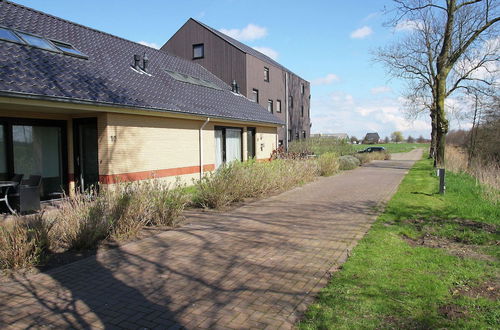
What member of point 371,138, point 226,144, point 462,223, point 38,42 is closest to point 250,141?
point 226,144

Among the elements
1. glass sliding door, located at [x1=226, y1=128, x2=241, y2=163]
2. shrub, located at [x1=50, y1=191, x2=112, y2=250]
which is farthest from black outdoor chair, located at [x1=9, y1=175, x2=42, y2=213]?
glass sliding door, located at [x1=226, y1=128, x2=241, y2=163]

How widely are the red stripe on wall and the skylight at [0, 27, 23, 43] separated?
13.9 ft

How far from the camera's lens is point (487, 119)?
840 inches

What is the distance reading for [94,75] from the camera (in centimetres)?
1117

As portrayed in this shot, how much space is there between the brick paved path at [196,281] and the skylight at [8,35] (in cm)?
715

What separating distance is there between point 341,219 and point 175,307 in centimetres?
511

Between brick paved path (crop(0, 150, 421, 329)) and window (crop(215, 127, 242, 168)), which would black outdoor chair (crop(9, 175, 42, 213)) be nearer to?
brick paved path (crop(0, 150, 421, 329))

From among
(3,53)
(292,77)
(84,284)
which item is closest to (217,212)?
(84,284)

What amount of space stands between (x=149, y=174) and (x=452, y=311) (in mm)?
9849

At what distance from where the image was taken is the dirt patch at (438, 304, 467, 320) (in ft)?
12.0

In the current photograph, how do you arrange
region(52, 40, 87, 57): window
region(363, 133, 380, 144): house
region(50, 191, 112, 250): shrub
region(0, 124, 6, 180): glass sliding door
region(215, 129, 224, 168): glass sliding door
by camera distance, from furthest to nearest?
1. region(363, 133, 380, 144): house
2. region(215, 129, 224, 168): glass sliding door
3. region(52, 40, 87, 57): window
4. region(0, 124, 6, 180): glass sliding door
5. region(50, 191, 112, 250): shrub

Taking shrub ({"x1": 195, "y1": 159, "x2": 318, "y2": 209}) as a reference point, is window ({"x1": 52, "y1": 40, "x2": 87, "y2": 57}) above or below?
above

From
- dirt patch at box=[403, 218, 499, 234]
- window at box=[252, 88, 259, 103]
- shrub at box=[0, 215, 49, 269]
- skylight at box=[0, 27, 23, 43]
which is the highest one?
window at box=[252, 88, 259, 103]

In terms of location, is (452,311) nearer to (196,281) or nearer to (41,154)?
(196,281)
